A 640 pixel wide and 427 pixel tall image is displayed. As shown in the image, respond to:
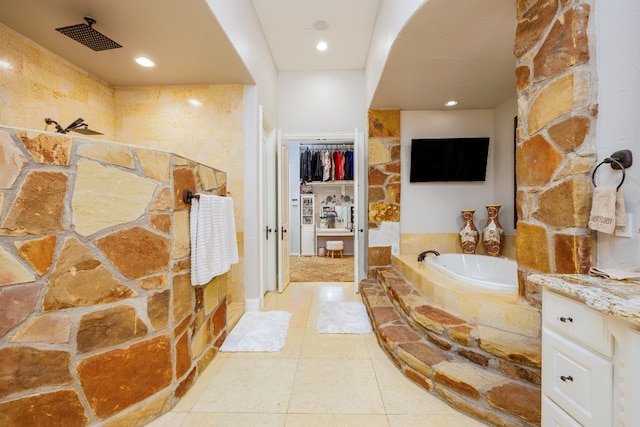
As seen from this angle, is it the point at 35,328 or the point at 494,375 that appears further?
the point at 494,375

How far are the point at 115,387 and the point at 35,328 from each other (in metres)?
0.46

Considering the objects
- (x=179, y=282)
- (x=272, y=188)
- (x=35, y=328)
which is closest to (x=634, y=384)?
(x=179, y=282)

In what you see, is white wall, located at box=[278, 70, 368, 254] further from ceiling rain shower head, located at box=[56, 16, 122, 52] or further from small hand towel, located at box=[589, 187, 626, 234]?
small hand towel, located at box=[589, 187, 626, 234]

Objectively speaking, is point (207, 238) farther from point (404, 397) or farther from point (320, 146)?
point (320, 146)

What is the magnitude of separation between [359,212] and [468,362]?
2.24 meters

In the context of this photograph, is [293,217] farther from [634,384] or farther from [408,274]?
[634,384]

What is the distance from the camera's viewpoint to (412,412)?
1423mm

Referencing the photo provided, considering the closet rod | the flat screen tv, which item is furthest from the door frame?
the closet rod

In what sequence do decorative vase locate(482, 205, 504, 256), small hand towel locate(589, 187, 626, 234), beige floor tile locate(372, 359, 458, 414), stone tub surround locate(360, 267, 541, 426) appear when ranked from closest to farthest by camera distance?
small hand towel locate(589, 187, 626, 234) → stone tub surround locate(360, 267, 541, 426) → beige floor tile locate(372, 359, 458, 414) → decorative vase locate(482, 205, 504, 256)

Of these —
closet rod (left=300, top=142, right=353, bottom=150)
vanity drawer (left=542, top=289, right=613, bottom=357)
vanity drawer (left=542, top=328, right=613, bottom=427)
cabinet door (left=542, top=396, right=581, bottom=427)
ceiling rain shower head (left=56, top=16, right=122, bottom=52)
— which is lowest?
cabinet door (left=542, top=396, right=581, bottom=427)

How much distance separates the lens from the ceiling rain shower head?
1699mm

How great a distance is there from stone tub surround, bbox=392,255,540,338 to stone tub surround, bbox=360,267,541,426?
6cm

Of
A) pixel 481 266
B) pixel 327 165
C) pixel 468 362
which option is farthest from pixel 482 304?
pixel 327 165

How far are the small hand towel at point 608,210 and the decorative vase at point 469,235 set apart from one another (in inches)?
84.7
